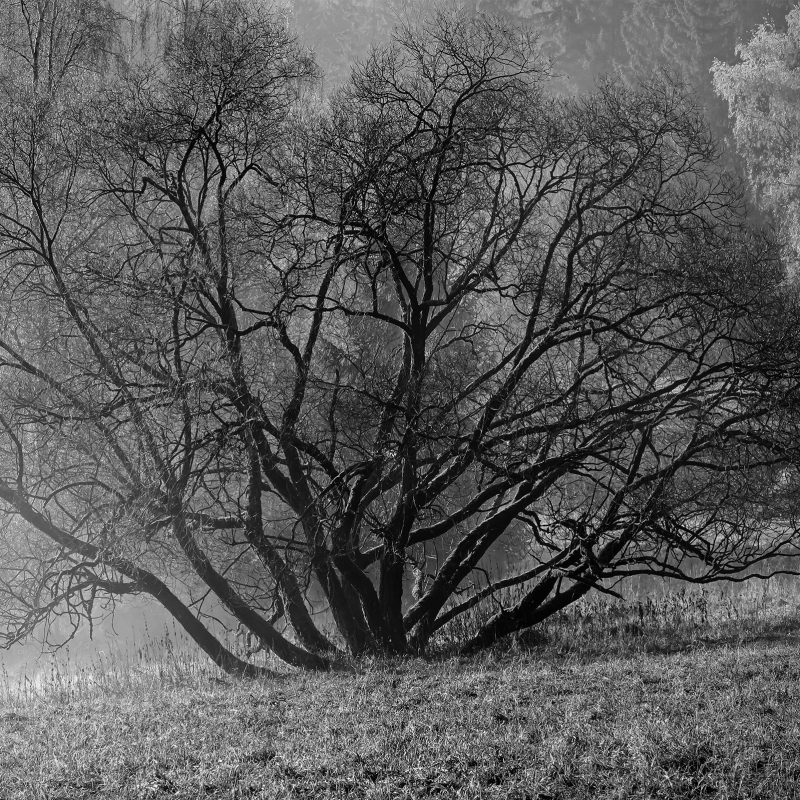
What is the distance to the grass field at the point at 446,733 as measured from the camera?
492 centimetres

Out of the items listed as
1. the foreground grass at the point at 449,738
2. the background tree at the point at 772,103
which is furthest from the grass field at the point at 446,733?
the background tree at the point at 772,103

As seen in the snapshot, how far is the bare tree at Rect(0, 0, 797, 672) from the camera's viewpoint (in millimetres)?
9320

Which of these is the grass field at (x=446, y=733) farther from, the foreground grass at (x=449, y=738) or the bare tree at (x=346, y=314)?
the bare tree at (x=346, y=314)

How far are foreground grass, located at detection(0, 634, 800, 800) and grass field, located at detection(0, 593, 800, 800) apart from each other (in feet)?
0.05

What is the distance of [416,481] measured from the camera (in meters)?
9.91

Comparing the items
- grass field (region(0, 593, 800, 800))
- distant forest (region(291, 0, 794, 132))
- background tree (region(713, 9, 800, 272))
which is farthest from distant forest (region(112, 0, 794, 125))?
grass field (region(0, 593, 800, 800))

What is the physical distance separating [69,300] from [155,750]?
184 inches

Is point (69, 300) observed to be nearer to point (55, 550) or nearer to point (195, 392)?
point (195, 392)

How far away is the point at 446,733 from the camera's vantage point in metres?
5.78

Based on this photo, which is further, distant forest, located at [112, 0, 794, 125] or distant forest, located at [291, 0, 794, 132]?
distant forest, located at [291, 0, 794, 132]

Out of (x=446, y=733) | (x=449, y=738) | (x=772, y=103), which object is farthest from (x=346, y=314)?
(x=772, y=103)

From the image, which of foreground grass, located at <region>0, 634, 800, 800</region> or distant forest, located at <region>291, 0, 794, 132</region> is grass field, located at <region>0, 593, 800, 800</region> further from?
distant forest, located at <region>291, 0, 794, 132</region>

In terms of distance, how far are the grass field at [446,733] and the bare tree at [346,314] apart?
152 centimetres

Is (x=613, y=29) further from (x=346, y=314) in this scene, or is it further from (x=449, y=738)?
(x=449, y=738)
